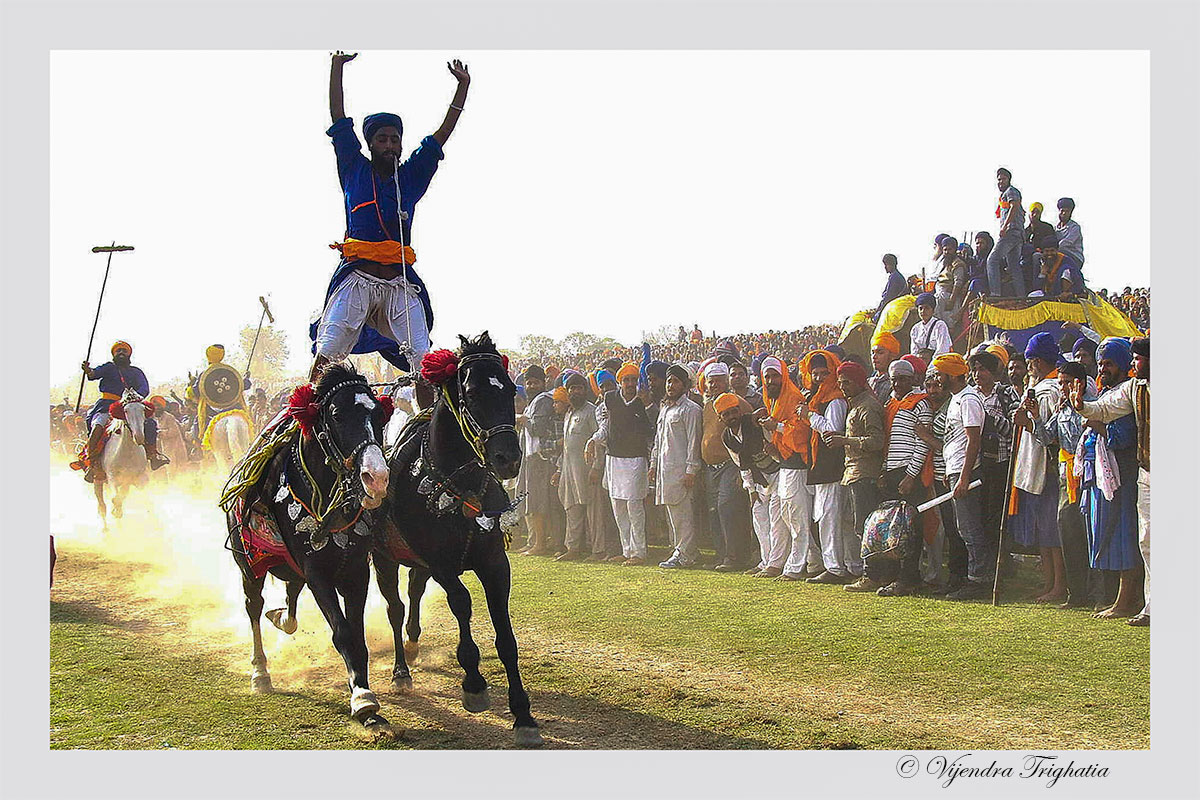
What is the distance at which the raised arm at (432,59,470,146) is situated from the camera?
796cm

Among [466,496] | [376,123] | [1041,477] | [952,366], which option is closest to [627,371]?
[952,366]

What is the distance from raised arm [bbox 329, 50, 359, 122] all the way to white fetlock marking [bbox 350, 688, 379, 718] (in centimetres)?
404

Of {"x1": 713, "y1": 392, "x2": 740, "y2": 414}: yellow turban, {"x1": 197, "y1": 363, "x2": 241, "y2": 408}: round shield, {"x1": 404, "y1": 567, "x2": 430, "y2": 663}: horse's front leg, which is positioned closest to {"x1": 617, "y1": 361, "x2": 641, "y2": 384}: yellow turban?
{"x1": 713, "y1": 392, "x2": 740, "y2": 414}: yellow turban

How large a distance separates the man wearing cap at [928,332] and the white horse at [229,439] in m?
11.0

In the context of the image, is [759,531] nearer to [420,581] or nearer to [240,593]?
[420,581]

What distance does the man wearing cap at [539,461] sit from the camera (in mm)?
15227

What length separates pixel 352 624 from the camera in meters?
6.86

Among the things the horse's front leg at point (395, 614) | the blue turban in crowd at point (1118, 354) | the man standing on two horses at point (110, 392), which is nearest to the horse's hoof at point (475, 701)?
the horse's front leg at point (395, 614)

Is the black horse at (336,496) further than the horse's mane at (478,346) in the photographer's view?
No

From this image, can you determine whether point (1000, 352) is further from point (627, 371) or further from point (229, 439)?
point (229, 439)

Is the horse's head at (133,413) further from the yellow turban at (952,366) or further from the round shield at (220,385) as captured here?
the yellow turban at (952,366)

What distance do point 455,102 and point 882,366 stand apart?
21.1ft

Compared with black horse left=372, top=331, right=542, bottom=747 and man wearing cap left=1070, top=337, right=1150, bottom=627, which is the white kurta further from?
black horse left=372, top=331, right=542, bottom=747

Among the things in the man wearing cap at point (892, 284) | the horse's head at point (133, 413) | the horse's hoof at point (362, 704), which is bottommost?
the horse's hoof at point (362, 704)
